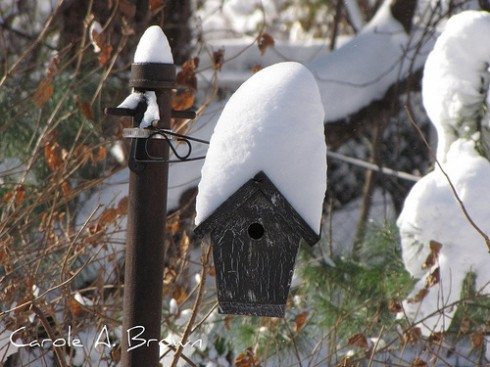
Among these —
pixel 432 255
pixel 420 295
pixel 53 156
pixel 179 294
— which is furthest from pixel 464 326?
pixel 53 156

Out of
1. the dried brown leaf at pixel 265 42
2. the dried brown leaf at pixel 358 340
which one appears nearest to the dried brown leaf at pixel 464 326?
the dried brown leaf at pixel 358 340

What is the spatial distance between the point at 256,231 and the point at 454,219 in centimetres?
162

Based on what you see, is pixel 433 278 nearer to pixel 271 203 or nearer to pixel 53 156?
pixel 53 156

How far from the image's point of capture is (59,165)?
3301 millimetres

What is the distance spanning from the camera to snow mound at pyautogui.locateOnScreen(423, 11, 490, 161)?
11.8 feet

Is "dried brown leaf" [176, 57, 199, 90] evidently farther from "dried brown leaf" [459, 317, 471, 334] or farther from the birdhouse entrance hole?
the birdhouse entrance hole

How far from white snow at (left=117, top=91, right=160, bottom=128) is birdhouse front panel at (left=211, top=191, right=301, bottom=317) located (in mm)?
271

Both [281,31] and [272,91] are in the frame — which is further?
[281,31]

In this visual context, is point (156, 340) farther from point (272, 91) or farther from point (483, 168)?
point (483, 168)

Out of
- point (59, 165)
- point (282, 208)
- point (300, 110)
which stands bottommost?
point (59, 165)

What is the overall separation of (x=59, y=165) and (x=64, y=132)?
1.13 m

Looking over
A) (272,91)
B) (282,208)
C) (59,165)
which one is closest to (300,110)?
(272,91)

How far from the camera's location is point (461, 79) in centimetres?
361

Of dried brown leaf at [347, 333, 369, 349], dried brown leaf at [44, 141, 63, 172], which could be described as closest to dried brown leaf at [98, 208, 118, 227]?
dried brown leaf at [44, 141, 63, 172]
